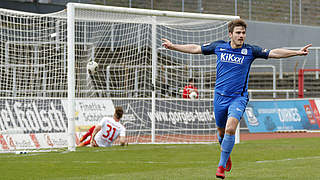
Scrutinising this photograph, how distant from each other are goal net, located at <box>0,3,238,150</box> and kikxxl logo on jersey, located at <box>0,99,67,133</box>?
27 mm

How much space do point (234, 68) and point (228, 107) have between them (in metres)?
0.59

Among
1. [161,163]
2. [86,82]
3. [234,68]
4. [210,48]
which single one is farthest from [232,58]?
[86,82]

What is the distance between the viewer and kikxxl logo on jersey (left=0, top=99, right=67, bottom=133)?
1570 cm

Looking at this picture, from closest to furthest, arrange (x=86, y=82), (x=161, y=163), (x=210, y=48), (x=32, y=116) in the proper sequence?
1. (x=210, y=48)
2. (x=161, y=163)
3. (x=32, y=116)
4. (x=86, y=82)

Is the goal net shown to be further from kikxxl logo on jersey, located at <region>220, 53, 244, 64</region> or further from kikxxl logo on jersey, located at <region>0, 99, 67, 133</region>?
kikxxl logo on jersey, located at <region>220, 53, 244, 64</region>

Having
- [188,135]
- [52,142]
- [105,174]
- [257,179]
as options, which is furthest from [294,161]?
[188,135]

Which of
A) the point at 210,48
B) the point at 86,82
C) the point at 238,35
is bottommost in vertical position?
the point at 86,82

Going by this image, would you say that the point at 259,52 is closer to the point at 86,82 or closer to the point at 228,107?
the point at 228,107

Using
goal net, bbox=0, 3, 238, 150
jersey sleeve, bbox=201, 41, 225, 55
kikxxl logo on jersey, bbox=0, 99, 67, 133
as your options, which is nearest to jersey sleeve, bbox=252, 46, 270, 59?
jersey sleeve, bbox=201, 41, 225, 55

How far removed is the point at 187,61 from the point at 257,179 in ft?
48.0

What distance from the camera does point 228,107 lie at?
884 cm

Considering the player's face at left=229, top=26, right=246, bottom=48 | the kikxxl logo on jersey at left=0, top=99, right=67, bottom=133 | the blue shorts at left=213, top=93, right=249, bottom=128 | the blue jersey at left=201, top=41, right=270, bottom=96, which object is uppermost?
the player's face at left=229, top=26, right=246, bottom=48

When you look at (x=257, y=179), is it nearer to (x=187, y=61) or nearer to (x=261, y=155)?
(x=261, y=155)

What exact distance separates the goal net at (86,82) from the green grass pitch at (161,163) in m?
1.72
